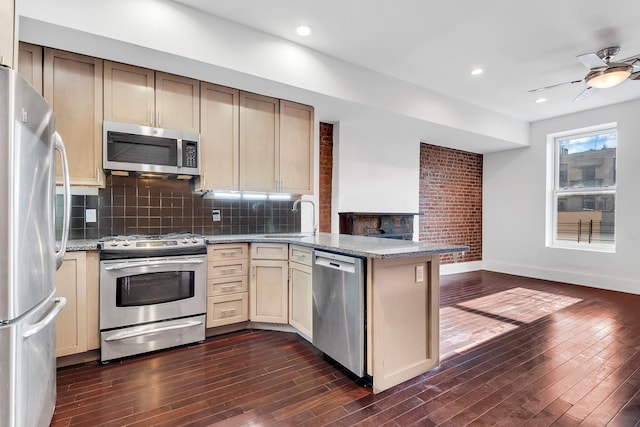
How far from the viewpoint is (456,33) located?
3.00 metres

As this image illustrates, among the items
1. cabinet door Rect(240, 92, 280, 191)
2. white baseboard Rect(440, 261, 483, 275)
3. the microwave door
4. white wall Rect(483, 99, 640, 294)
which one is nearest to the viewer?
the microwave door

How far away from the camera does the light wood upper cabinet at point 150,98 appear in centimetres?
273

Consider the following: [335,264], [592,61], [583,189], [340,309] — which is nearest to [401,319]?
[340,309]

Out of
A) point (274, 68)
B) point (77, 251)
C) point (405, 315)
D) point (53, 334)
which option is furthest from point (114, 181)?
point (405, 315)

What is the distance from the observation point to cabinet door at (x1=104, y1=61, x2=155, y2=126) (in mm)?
2719

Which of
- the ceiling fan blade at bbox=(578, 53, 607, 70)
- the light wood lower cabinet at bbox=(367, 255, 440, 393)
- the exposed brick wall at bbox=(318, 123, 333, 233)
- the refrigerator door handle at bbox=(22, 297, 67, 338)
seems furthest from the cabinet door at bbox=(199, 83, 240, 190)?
the ceiling fan blade at bbox=(578, 53, 607, 70)

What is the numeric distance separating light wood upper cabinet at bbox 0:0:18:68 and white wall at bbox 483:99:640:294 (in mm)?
6932

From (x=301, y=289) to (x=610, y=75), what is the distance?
12.9ft

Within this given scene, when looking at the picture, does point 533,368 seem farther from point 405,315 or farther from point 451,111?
point 451,111

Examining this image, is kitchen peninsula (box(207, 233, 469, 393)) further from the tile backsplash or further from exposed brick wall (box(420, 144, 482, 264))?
exposed brick wall (box(420, 144, 482, 264))

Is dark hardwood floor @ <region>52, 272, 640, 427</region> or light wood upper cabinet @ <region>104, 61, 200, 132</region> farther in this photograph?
light wood upper cabinet @ <region>104, 61, 200, 132</region>

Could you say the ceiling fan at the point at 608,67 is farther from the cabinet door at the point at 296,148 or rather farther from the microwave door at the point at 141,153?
the microwave door at the point at 141,153

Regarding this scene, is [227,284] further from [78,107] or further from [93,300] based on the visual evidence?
[78,107]

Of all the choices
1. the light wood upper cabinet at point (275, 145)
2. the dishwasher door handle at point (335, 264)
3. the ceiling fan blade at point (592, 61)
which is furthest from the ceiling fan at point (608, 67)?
the dishwasher door handle at point (335, 264)
